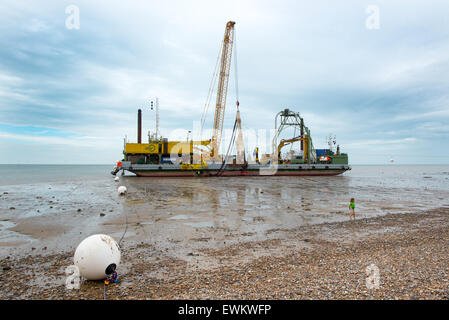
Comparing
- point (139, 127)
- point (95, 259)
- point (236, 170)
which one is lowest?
point (95, 259)

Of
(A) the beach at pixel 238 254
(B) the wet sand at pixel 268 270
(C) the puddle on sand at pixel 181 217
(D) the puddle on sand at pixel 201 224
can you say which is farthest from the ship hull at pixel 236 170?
(B) the wet sand at pixel 268 270

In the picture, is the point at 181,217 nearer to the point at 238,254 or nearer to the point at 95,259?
the point at 238,254

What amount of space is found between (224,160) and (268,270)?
152ft

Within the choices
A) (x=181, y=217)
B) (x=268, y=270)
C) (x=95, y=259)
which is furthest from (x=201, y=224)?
(x=95, y=259)

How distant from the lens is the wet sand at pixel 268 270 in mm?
4863

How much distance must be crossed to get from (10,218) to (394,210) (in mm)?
22101

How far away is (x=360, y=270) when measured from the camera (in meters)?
5.81

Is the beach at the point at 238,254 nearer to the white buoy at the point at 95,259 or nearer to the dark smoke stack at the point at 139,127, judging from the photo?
the white buoy at the point at 95,259

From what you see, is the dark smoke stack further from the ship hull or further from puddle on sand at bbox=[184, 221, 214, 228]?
puddle on sand at bbox=[184, 221, 214, 228]

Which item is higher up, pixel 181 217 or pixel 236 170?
pixel 236 170

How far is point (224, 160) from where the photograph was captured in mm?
52281

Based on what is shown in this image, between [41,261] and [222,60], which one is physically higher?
[222,60]
